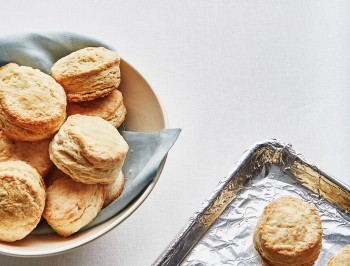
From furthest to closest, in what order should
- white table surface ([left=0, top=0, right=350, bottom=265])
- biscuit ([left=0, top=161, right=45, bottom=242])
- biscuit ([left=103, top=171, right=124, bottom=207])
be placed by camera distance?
white table surface ([left=0, top=0, right=350, bottom=265]) → biscuit ([left=103, top=171, right=124, bottom=207]) → biscuit ([left=0, top=161, right=45, bottom=242])

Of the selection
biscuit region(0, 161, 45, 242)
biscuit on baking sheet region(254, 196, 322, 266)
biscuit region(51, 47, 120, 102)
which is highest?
biscuit region(51, 47, 120, 102)

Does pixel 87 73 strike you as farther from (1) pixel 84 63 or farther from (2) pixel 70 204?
(2) pixel 70 204

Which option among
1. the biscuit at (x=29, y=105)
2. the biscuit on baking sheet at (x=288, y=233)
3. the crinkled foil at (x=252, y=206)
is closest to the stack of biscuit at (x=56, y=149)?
the biscuit at (x=29, y=105)

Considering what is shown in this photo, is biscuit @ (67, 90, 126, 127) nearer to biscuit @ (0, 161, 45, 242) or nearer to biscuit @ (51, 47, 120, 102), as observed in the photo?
biscuit @ (51, 47, 120, 102)

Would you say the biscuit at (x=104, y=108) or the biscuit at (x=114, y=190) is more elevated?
the biscuit at (x=104, y=108)

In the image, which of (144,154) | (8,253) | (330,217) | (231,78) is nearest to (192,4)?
(231,78)

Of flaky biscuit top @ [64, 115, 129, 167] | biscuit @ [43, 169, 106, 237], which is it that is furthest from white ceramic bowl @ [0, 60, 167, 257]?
flaky biscuit top @ [64, 115, 129, 167]

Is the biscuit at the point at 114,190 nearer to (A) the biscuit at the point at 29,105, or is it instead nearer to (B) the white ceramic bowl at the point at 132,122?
(B) the white ceramic bowl at the point at 132,122

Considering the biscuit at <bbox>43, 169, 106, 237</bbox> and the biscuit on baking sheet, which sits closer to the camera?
the biscuit at <bbox>43, 169, 106, 237</bbox>
